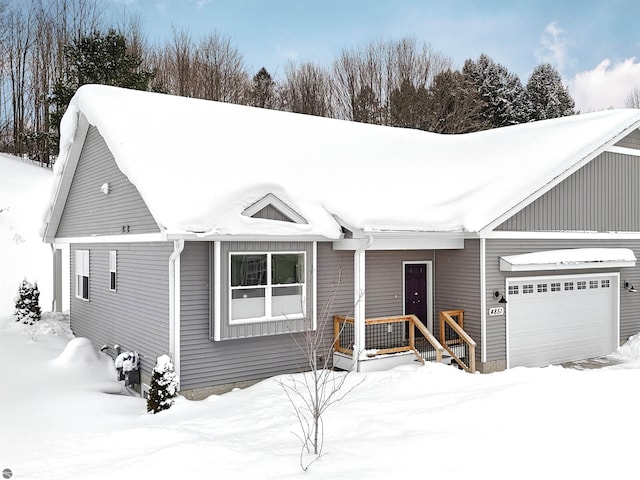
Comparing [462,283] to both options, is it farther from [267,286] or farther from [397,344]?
[267,286]

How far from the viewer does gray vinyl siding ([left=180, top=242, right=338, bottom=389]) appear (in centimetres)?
957

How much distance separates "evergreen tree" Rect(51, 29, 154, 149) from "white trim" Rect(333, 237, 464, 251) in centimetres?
1869

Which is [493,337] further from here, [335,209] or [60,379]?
[60,379]

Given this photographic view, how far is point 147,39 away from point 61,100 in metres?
11.6

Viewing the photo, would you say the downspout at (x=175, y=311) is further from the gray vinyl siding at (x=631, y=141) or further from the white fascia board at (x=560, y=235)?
the gray vinyl siding at (x=631, y=141)

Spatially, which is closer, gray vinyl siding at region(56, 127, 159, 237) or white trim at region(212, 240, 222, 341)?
white trim at region(212, 240, 222, 341)

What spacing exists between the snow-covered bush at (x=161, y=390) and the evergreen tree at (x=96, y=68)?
1991 centimetres

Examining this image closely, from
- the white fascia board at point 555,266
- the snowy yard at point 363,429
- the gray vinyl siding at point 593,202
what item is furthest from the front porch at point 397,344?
the gray vinyl siding at point 593,202

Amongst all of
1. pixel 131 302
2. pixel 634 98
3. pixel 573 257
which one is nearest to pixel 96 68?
pixel 131 302

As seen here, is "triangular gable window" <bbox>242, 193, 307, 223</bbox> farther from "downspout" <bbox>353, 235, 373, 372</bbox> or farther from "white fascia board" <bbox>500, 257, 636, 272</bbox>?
"white fascia board" <bbox>500, 257, 636, 272</bbox>

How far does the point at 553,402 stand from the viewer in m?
7.62

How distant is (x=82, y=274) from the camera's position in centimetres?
1451

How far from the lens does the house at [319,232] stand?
976 cm

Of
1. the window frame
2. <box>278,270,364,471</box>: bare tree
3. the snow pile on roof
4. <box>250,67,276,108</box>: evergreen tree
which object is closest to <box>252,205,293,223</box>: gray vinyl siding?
the window frame
